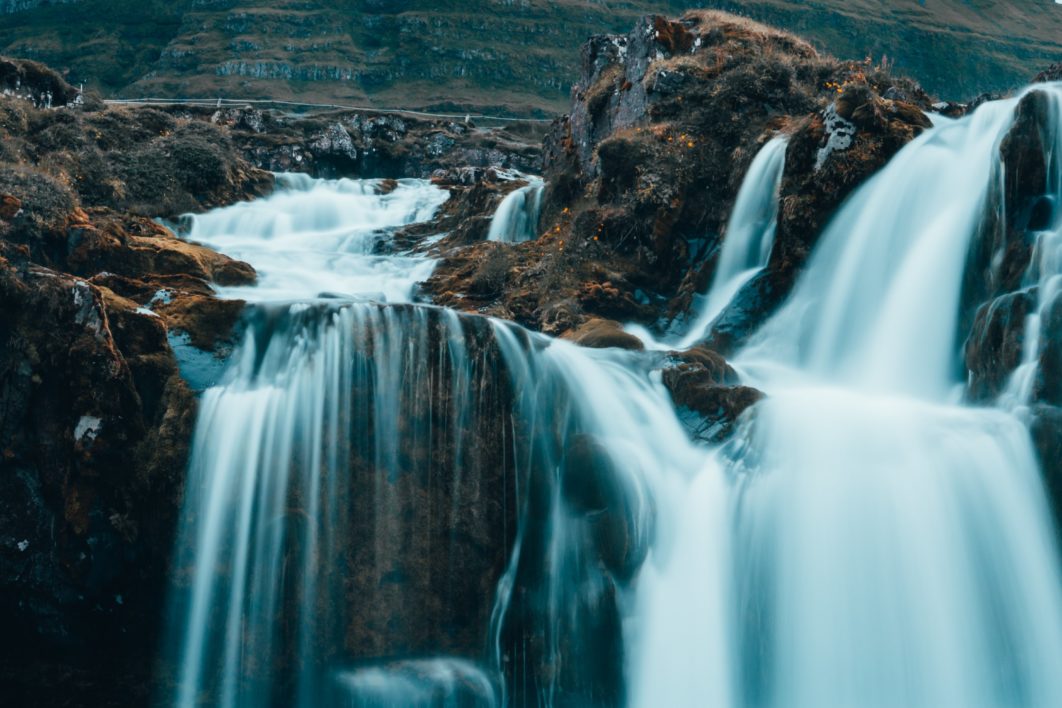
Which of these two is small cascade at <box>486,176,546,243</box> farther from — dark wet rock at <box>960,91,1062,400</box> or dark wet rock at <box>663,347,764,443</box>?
dark wet rock at <box>960,91,1062,400</box>

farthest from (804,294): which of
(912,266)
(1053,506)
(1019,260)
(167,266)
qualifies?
(167,266)

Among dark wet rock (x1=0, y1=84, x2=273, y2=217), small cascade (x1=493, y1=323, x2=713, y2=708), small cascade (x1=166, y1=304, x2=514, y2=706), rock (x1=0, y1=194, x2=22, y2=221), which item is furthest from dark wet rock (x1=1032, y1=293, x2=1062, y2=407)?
dark wet rock (x1=0, y1=84, x2=273, y2=217)

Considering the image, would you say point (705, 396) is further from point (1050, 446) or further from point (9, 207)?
point (9, 207)

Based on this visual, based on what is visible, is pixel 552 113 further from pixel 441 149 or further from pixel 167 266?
pixel 167 266

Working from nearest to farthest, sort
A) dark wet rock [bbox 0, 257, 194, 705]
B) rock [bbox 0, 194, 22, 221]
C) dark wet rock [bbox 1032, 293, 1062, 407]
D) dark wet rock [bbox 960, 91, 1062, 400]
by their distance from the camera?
dark wet rock [bbox 0, 257, 194, 705] → dark wet rock [bbox 1032, 293, 1062, 407] → dark wet rock [bbox 960, 91, 1062, 400] → rock [bbox 0, 194, 22, 221]

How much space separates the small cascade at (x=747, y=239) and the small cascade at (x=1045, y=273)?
12.3 feet

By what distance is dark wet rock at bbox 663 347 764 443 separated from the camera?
10492mm

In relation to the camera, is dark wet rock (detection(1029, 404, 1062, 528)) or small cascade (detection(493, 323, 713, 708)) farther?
small cascade (detection(493, 323, 713, 708))

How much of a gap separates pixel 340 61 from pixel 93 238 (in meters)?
61.4

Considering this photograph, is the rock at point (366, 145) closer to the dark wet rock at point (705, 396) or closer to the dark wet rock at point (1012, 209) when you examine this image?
the dark wet rock at point (705, 396)

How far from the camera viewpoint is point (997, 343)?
9.98 metres

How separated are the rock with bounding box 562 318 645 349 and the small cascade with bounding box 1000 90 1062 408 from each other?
4465mm

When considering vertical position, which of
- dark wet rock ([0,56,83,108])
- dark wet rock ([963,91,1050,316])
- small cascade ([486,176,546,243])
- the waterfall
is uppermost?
dark wet rock ([0,56,83,108])

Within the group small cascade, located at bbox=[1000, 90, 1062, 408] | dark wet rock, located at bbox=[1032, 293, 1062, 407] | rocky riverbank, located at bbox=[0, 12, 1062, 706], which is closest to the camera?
rocky riverbank, located at bbox=[0, 12, 1062, 706]
